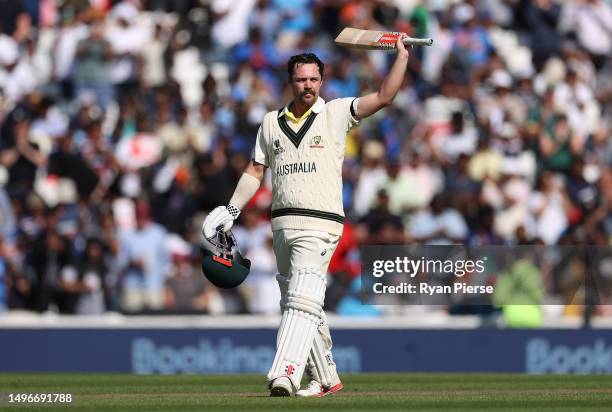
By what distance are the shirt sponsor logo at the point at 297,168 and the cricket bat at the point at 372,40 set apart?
30.4 inches

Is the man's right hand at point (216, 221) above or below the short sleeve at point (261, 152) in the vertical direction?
below

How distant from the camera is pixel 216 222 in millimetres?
9469

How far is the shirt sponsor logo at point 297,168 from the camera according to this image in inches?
370

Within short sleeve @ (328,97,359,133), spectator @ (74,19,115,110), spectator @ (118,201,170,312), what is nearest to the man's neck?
short sleeve @ (328,97,359,133)

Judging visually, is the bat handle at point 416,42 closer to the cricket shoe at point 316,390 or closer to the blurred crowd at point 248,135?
the cricket shoe at point 316,390

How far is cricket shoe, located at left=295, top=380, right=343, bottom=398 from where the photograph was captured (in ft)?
31.3

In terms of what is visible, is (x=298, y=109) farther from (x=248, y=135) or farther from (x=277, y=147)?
(x=248, y=135)

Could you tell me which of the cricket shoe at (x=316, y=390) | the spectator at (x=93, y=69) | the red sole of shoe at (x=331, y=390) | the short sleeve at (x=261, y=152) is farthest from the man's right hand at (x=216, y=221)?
the spectator at (x=93, y=69)

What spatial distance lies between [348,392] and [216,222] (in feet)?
5.54

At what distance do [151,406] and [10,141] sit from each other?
9.85m

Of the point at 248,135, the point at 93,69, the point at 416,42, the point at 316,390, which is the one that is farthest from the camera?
the point at 93,69

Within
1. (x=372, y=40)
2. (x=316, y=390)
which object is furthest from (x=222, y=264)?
(x=372, y=40)

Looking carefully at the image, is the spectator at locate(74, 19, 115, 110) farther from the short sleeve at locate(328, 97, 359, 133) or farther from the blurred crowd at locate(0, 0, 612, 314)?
the short sleeve at locate(328, 97, 359, 133)

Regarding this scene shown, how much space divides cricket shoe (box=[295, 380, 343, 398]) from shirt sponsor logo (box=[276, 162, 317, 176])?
1.37 metres
